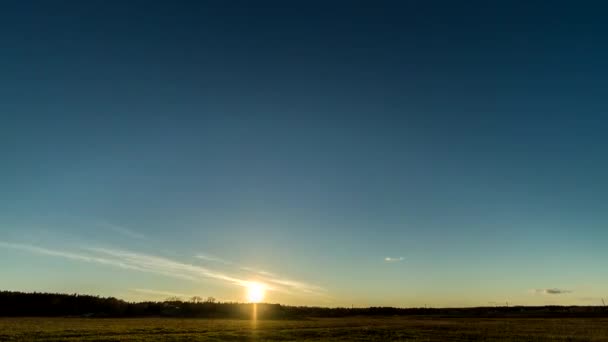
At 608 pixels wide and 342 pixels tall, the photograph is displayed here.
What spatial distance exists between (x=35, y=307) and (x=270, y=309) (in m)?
68.3

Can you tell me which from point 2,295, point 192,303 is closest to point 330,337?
point 192,303

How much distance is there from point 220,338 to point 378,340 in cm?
1724

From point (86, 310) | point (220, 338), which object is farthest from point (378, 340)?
point (86, 310)

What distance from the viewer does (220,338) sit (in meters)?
51.3

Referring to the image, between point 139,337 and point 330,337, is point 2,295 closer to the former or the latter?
point 139,337

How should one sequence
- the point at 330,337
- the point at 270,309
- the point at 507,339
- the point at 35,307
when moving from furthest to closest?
the point at 270,309 < the point at 35,307 < the point at 330,337 < the point at 507,339

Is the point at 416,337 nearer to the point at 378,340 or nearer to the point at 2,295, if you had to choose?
the point at 378,340

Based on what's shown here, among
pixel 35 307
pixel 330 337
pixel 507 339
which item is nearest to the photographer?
pixel 507 339

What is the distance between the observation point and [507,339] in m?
48.4

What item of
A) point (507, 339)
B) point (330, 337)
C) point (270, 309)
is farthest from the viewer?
point (270, 309)

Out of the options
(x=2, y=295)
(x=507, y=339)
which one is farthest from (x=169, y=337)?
(x=2, y=295)

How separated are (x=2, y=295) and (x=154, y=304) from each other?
43616 mm

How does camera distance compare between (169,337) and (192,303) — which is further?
(192,303)

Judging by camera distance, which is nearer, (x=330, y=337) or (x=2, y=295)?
(x=330, y=337)
